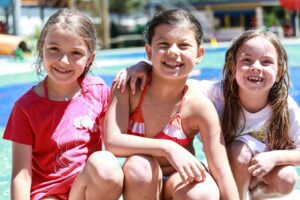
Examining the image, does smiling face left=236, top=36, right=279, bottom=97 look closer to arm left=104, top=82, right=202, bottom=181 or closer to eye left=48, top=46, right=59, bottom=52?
arm left=104, top=82, right=202, bottom=181

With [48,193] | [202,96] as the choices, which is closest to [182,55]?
[202,96]

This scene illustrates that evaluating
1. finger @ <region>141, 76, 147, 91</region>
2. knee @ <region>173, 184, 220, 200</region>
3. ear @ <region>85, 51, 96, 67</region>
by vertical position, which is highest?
ear @ <region>85, 51, 96, 67</region>

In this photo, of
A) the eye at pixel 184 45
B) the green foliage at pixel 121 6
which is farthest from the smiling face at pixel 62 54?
the green foliage at pixel 121 6

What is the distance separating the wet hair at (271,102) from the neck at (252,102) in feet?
0.09

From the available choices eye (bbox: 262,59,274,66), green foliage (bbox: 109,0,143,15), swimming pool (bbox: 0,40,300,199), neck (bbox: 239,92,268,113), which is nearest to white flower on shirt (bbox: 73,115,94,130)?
neck (bbox: 239,92,268,113)

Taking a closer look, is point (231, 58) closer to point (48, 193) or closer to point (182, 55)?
point (182, 55)

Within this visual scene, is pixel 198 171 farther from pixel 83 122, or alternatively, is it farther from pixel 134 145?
pixel 83 122

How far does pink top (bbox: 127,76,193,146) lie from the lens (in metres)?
2.50

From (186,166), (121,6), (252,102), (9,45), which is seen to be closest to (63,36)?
(186,166)

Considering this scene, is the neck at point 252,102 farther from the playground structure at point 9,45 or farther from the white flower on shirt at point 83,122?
the playground structure at point 9,45

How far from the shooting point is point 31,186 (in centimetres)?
248

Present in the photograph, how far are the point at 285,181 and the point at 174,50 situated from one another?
874 mm

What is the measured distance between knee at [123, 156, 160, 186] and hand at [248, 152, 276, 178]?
55cm

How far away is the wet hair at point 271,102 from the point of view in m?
2.67
